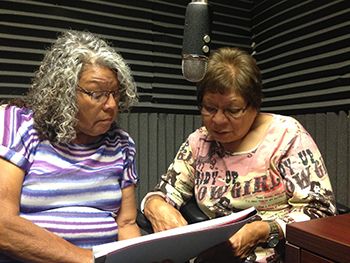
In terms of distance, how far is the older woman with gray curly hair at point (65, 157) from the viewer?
127 centimetres

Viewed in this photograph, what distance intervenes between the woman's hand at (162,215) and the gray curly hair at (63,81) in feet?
1.53

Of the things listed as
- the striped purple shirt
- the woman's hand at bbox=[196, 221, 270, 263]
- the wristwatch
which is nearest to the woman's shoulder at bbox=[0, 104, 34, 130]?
the striped purple shirt

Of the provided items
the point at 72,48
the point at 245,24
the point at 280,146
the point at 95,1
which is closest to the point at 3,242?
the point at 72,48

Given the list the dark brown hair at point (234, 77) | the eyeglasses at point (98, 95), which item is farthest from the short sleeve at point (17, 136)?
the dark brown hair at point (234, 77)

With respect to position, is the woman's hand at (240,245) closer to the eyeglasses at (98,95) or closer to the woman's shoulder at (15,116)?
→ the eyeglasses at (98,95)

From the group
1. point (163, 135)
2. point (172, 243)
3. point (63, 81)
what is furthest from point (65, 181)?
point (163, 135)

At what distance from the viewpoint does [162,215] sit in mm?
1615

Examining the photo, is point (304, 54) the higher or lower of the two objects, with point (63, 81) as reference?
higher

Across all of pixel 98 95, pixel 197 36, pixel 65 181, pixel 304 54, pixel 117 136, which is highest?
pixel 304 54

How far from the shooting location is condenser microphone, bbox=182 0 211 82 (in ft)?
3.24

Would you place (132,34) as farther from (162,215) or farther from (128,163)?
(162,215)

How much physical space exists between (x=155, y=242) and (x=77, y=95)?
0.63 meters

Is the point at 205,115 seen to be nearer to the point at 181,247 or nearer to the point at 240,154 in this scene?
the point at 240,154

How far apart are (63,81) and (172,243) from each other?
26.4 inches
